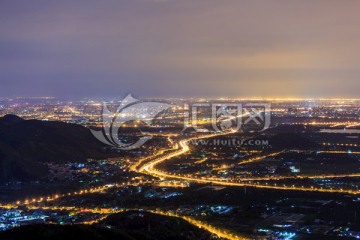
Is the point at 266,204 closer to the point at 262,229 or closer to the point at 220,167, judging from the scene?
the point at 262,229

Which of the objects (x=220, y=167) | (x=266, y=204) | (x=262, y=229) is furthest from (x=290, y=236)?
(x=220, y=167)

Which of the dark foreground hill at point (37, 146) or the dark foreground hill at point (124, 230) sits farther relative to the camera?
the dark foreground hill at point (37, 146)
